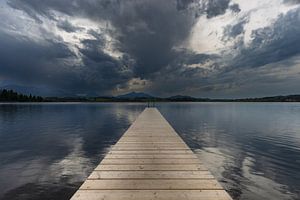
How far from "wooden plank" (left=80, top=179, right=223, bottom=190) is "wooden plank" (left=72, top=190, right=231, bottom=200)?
0.49 ft

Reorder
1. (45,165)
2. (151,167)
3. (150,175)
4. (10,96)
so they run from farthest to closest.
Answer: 1. (10,96)
2. (45,165)
3. (151,167)
4. (150,175)

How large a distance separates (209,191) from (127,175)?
2.19m

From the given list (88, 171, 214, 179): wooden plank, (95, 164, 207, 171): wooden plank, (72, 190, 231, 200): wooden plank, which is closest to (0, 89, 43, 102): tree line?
(95, 164, 207, 171): wooden plank

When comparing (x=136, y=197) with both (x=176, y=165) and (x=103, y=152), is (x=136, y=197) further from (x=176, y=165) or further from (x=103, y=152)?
(x=103, y=152)

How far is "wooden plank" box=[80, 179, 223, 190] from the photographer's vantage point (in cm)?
480

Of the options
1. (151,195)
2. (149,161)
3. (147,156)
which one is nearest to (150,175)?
(151,195)

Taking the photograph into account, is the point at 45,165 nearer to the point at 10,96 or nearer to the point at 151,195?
the point at 151,195

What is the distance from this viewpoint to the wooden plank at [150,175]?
5.48 m

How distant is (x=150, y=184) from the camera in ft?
16.6

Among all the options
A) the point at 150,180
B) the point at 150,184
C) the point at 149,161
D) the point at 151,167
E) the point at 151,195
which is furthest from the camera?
the point at 149,161

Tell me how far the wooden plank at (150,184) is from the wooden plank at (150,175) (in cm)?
23

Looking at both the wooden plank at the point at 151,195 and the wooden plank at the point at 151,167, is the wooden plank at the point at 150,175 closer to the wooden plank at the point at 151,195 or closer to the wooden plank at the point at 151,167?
the wooden plank at the point at 151,167

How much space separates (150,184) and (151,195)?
590 millimetres

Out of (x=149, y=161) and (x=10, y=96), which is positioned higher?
(x=10, y=96)
